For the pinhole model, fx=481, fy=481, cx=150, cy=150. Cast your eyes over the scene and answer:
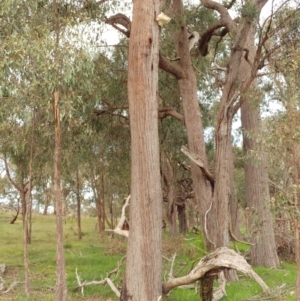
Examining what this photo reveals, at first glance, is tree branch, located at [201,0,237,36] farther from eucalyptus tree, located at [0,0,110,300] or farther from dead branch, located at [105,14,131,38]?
eucalyptus tree, located at [0,0,110,300]

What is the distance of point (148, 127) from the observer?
23.2 feet

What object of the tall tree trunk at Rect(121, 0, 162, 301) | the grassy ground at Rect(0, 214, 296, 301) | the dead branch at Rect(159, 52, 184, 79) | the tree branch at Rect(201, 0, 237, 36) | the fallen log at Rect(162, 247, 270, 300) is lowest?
the grassy ground at Rect(0, 214, 296, 301)

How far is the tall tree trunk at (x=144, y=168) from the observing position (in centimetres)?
683

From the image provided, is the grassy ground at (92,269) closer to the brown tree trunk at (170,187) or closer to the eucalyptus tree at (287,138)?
the eucalyptus tree at (287,138)

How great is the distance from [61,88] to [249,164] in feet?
19.7

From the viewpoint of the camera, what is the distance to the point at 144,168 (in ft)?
22.8

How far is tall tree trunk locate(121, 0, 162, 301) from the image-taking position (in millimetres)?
6828

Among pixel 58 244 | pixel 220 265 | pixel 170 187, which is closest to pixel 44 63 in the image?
pixel 58 244

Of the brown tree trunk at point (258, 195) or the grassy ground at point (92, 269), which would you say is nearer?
the grassy ground at point (92, 269)

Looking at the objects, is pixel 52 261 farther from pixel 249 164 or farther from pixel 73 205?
pixel 73 205

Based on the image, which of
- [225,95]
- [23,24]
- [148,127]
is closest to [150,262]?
[148,127]

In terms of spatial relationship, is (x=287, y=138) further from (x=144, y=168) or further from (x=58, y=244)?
(x=58, y=244)

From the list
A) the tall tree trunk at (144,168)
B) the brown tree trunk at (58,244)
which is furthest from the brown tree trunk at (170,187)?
the tall tree trunk at (144,168)

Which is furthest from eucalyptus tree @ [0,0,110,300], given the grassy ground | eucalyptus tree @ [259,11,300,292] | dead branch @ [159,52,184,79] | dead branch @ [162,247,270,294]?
eucalyptus tree @ [259,11,300,292]
